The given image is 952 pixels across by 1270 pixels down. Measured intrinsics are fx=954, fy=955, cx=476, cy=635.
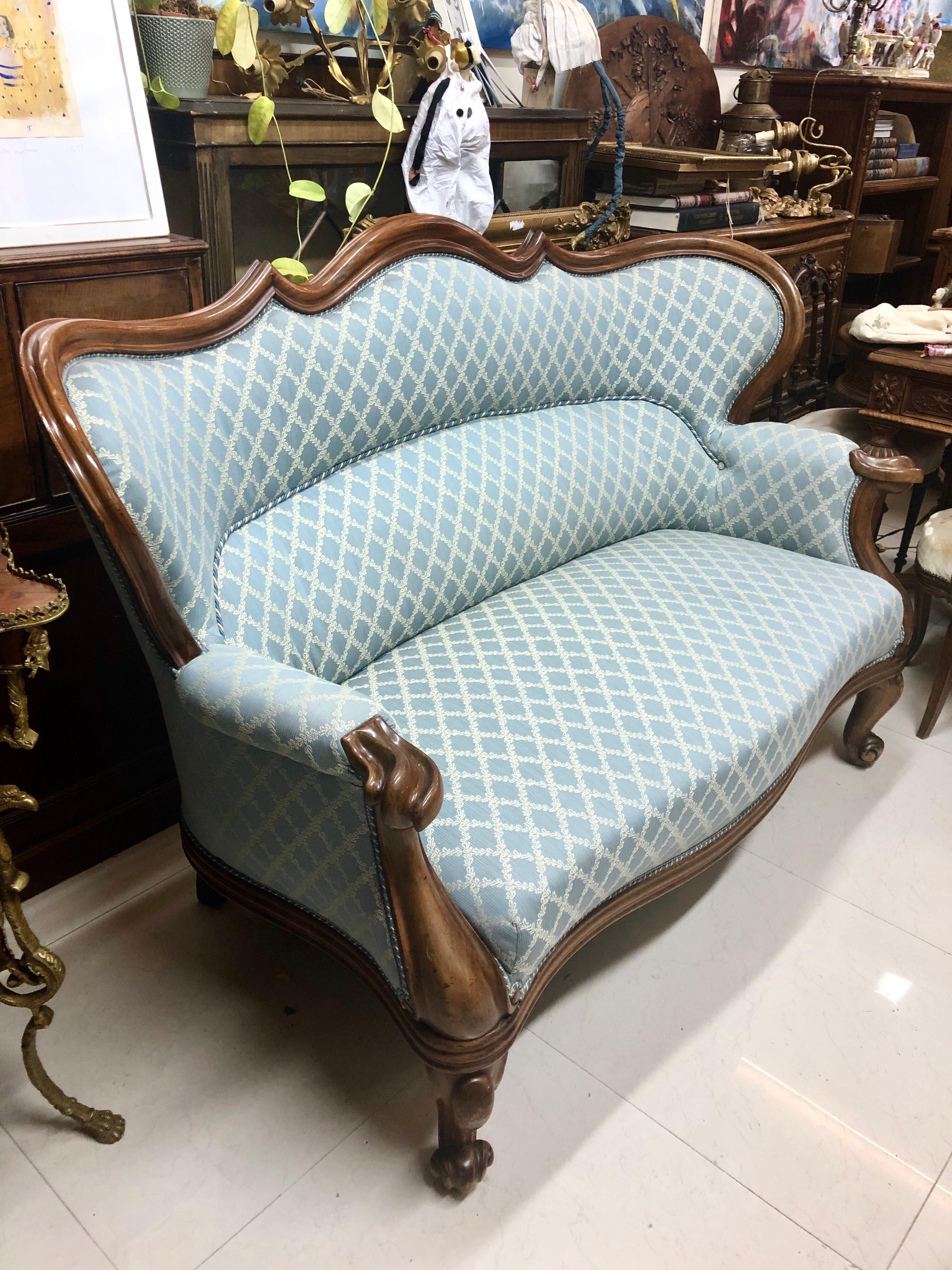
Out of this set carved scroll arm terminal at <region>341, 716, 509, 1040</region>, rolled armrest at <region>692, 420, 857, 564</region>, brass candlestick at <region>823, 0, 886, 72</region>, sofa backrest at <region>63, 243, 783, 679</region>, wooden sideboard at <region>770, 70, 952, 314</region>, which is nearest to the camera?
carved scroll arm terminal at <region>341, 716, 509, 1040</region>

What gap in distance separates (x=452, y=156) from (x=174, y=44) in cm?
53

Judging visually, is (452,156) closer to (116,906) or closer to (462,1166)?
(116,906)

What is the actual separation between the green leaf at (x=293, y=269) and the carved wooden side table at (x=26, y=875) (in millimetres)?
707

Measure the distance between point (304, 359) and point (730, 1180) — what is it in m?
1.27

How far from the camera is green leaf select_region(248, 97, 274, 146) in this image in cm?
147

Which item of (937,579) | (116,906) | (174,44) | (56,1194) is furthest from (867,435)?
(56,1194)

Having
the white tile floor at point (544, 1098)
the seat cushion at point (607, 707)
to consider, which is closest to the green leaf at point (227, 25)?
the seat cushion at point (607, 707)

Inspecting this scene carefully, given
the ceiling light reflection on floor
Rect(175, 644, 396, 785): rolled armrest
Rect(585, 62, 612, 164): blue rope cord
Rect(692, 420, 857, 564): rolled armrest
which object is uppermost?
Rect(585, 62, 612, 164): blue rope cord

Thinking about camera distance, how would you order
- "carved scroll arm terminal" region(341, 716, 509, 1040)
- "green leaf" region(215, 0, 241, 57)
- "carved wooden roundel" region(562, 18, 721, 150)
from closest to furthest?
1. "carved scroll arm terminal" region(341, 716, 509, 1040)
2. "green leaf" region(215, 0, 241, 57)
3. "carved wooden roundel" region(562, 18, 721, 150)

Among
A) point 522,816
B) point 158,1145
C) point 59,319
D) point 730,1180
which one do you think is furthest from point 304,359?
point 730,1180

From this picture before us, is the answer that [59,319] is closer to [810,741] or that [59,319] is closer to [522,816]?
[522,816]

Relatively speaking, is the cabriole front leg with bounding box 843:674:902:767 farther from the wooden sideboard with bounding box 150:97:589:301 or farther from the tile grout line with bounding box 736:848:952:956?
the wooden sideboard with bounding box 150:97:589:301

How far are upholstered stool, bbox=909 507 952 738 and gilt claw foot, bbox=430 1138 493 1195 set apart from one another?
4.85 feet

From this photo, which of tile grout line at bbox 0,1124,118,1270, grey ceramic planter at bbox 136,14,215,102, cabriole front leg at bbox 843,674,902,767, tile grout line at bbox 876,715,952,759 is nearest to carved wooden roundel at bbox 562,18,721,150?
grey ceramic planter at bbox 136,14,215,102
